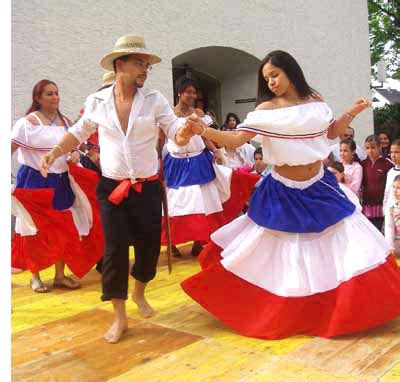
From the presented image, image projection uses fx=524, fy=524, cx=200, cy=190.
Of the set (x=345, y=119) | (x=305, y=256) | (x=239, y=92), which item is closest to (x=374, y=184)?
(x=345, y=119)

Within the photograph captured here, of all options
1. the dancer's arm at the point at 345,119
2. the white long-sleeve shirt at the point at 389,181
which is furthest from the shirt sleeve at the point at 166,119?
the white long-sleeve shirt at the point at 389,181

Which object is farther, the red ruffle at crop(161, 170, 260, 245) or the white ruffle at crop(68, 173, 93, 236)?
the red ruffle at crop(161, 170, 260, 245)

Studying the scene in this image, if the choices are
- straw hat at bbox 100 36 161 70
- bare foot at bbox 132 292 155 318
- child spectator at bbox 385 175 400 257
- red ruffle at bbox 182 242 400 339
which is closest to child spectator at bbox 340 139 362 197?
child spectator at bbox 385 175 400 257

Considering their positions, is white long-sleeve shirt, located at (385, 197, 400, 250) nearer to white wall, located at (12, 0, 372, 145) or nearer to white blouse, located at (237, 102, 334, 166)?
white blouse, located at (237, 102, 334, 166)

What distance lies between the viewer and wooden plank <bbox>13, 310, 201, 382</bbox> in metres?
2.68

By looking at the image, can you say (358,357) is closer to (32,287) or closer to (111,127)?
(111,127)

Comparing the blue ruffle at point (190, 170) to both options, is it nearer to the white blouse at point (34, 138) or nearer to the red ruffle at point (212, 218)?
the red ruffle at point (212, 218)

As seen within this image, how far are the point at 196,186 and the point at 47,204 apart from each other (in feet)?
4.77

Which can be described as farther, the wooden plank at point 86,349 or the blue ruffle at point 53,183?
the blue ruffle at point 53,183

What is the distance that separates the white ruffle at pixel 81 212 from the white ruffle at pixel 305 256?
1723 mm

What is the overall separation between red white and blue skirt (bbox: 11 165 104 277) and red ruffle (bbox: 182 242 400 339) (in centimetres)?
159

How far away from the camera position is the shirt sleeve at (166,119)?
10.6 feet

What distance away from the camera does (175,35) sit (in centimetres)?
787

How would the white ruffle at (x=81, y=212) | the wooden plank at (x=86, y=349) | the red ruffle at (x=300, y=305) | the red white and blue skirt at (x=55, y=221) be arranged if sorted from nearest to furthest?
the wooden plank at (x=86, y=349), the red ruffle at (x=300, y=305), the red white and blue skirt at (x=55, y=221), the white ruffle at (x=81, y=212)
